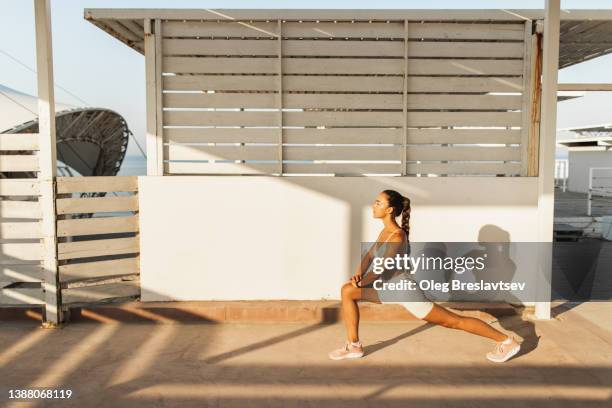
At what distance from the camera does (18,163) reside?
16.6ft

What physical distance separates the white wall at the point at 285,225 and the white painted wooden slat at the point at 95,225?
0.15 meters

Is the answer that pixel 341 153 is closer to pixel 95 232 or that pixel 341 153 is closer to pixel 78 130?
pixel 95 232

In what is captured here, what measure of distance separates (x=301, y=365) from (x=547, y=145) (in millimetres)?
3368

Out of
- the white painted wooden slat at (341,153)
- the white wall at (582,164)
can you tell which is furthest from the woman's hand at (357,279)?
the white wall at (582,164)

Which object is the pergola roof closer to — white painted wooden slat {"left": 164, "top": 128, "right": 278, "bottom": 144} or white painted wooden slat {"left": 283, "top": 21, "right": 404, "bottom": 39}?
white painted wooden slat {"left": 283, "top": 21, "right": 404, "bottom": 39}

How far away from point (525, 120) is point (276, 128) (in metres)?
2.79

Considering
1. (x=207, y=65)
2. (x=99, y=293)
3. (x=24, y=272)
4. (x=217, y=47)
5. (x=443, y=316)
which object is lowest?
(x=99, y=293)

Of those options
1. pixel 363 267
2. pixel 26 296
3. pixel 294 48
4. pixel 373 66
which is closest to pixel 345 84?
pixel 373 66

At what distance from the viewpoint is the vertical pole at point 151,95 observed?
17.6ft

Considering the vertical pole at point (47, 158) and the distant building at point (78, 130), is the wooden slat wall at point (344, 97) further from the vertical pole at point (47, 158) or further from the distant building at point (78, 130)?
the distant building at point (78, 130)

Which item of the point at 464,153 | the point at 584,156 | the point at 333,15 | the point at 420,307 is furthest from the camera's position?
the point at 584,156

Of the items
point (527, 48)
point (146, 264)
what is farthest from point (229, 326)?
point (527, 48)

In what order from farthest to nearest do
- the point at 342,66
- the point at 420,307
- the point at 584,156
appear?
1. the point at 584,156
2. the point at 342,66
3. the point at 420,307

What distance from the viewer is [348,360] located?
4297mm
